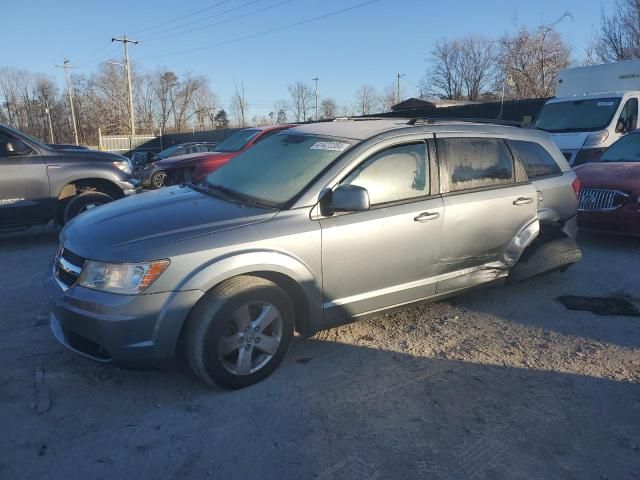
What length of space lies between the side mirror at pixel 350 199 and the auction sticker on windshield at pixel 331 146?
473mm

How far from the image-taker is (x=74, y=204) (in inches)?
286

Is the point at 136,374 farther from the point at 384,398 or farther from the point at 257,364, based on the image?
the point at 384,398

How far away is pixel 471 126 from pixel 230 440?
10.9 ft

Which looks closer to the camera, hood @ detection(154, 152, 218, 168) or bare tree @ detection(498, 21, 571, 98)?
hood @ detection(154, 152, 218, 168)

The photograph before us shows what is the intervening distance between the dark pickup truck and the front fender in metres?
5.11

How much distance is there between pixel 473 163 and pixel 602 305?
1939 millimetres

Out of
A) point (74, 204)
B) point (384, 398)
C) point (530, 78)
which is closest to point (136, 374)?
point (384, 398)

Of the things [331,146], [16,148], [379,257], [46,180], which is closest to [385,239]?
[379,257]

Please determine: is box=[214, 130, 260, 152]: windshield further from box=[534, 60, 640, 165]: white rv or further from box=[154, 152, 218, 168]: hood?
box=[534, 60, 640, 165]: white rv

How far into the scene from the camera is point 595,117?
1023 cm

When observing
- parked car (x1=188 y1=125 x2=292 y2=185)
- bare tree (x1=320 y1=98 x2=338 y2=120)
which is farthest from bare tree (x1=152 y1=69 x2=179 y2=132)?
parked car (x1=188 y1=125 x2=292 y2=185)

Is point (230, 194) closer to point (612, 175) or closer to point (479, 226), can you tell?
point (479, 226)

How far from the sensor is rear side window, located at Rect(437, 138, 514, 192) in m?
4.04

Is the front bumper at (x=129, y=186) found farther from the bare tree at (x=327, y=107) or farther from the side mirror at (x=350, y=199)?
the bare tree at (x=327, y=107)
